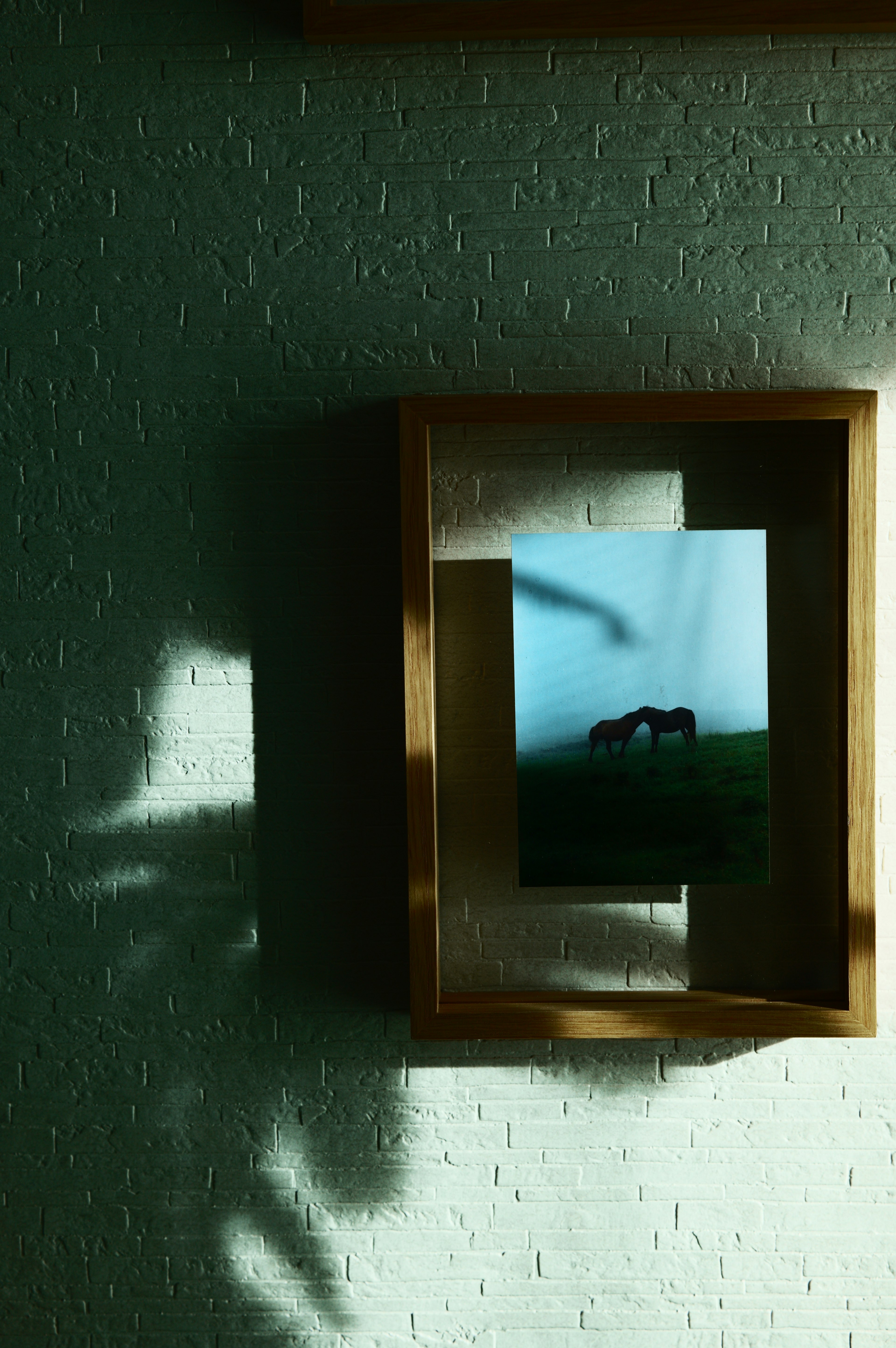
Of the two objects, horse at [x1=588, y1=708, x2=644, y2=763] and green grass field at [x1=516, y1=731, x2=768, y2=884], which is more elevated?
horse at [x1=588, y1=708, x2=644, y2=763]

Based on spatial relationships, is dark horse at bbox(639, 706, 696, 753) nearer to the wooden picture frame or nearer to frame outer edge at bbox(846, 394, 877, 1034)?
frame outer edge at bbox(846, 394, 877, 1034)

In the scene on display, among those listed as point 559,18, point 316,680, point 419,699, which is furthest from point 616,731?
point 559,18

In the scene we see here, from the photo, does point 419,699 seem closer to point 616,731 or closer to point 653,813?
point 616,731

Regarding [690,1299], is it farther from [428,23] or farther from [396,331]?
[428,23]

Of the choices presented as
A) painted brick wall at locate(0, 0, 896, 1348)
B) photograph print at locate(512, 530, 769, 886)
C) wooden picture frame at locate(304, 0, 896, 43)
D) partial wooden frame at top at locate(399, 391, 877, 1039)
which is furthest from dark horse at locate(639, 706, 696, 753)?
wooden picture frame at locate(304, 0, 896, 43)

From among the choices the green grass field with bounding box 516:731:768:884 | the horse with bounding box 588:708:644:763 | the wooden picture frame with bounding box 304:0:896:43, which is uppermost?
the wooden picture frame with bounding box 304:0:896:43

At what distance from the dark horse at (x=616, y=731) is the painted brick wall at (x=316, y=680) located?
0.44 metres

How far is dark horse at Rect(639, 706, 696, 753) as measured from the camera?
2074 mm

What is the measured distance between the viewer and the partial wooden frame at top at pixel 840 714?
6.49 ft

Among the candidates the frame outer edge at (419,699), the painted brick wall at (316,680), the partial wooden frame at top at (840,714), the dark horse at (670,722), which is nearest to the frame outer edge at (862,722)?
the partial wooden frame at top at (840,714)

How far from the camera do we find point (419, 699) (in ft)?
6.54

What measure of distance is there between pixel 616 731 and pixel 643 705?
0.08 meters

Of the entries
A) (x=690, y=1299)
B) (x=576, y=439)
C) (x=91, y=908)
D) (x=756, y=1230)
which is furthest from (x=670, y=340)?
(x=690, y=1299)

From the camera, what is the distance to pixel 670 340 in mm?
2096
